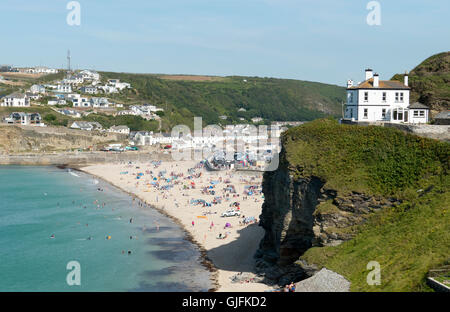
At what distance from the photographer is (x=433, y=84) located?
34.6 metres

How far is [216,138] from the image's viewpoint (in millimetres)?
122188

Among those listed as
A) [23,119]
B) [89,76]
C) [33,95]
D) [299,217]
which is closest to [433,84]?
[299,217]

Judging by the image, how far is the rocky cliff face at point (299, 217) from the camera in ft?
81.6

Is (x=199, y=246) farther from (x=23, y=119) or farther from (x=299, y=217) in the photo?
(x=23, y=119)

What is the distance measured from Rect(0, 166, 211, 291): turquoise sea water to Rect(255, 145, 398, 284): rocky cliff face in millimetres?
4735

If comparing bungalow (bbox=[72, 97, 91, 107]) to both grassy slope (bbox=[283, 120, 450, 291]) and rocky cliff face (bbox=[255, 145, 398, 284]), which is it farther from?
grassy slope (bbox=[283, 120, 450, 291])

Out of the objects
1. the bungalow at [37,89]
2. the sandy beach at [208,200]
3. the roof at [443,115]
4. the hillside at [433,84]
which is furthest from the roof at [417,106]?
the bungalow at [37,89]

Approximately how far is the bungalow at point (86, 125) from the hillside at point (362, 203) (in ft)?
281

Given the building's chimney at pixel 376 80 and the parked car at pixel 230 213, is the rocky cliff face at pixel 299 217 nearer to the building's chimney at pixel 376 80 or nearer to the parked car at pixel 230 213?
the building's chimney at pixel 376 80

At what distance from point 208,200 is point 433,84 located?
28.2 meters

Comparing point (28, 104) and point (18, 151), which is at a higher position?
point (28, 104)
